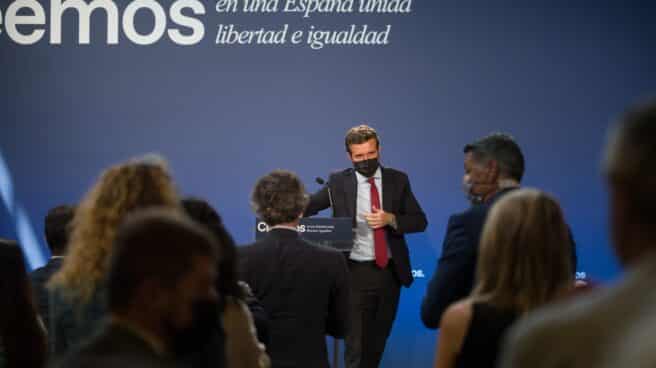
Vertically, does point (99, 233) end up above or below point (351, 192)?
above

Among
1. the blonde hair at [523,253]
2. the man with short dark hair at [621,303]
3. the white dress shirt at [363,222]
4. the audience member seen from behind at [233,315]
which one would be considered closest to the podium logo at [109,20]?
the white dress shirt at [363,222]

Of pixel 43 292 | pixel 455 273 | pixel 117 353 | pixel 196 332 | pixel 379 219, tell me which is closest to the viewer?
pixel 117 353

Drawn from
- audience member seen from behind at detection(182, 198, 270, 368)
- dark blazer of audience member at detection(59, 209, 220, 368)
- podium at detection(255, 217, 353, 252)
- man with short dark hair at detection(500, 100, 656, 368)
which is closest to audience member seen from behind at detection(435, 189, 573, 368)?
audience member seen from behind at detection(182, 198, 270, 368)

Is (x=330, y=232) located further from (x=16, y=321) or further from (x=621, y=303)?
(x=621, y=303)

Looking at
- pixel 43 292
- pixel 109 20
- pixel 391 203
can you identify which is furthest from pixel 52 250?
pixel 109 20

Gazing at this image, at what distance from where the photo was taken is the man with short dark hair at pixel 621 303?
0.98 metres

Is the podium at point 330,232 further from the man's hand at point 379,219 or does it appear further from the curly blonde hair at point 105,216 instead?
the curly blonde hair at point 105,216

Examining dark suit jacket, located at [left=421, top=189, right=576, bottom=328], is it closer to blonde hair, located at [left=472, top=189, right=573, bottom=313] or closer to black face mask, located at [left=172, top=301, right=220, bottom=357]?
blonde hair, located at [left=472, top=189, right=573, bottom=313]

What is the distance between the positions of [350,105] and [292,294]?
3.81 m

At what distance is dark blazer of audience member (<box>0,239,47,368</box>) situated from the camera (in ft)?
9.16

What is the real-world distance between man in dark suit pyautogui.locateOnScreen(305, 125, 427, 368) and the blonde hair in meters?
3.58

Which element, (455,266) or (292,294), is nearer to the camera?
(455,266)

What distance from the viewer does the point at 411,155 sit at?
25.2ft

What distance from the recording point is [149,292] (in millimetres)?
1645
